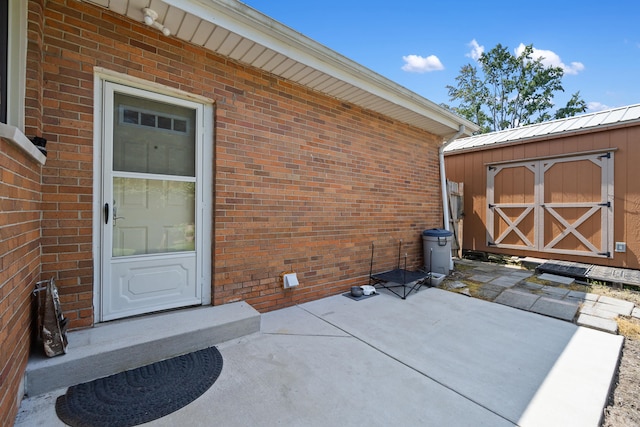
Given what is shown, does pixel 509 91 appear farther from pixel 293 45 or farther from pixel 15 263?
pixel 15 263

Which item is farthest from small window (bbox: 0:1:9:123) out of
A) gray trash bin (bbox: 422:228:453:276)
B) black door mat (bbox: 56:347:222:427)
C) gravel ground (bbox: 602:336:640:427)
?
gray trash bin (bbox: 422:228:453:276)

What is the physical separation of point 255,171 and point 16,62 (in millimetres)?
1981

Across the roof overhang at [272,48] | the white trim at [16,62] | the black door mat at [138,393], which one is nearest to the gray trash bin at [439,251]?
the roof overhang at [272,48]

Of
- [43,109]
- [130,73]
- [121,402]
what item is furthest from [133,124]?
[121,402]

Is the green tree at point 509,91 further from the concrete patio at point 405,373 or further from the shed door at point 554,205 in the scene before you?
the concrete patio at point 405,373

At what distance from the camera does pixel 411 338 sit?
9.22 feet

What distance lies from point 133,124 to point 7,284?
1.74m

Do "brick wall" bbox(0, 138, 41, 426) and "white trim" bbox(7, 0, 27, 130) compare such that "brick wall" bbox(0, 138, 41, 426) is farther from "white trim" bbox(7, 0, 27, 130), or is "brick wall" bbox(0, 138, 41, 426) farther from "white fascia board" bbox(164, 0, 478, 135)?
"white fascia board" bbox(164, 0, 478, 135)

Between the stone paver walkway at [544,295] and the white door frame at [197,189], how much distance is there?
3771mm

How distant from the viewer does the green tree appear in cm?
1778

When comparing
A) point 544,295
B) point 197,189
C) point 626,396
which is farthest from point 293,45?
point 544,295

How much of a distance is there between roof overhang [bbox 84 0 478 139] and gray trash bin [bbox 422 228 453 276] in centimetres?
227

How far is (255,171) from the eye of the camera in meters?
3.29

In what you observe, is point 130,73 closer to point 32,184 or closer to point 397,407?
point 32,184
